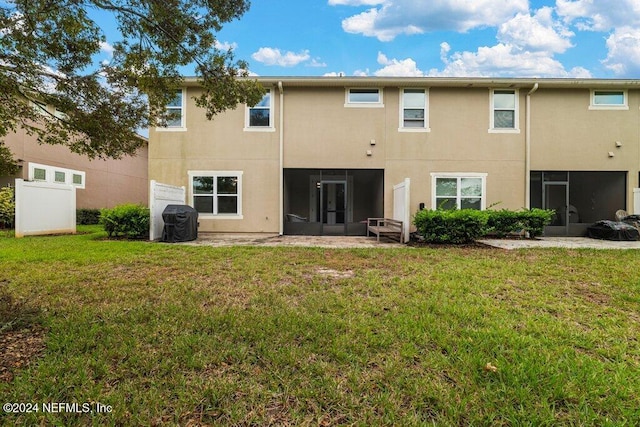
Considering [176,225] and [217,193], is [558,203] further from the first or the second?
[176,225]

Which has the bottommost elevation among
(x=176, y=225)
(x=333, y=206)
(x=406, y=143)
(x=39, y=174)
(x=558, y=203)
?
(x=176, y=225)

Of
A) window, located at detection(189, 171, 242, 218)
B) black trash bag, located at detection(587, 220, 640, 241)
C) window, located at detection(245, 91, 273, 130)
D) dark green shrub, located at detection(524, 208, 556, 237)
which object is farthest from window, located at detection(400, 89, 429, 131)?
black trash bag, located at detection(587, 220, 640, 241)

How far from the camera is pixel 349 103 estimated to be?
10898 millimetres

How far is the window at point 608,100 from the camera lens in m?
10.7

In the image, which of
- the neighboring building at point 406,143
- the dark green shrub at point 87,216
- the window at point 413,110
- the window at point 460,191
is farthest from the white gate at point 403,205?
the dark green shrub at point 87,216

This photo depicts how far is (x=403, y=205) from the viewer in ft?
31.4

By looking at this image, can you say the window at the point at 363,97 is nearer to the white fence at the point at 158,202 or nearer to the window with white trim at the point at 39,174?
the white fence at the point at 158,202

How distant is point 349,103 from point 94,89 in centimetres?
849

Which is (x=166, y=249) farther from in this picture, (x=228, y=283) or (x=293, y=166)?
(x=293, y=166)

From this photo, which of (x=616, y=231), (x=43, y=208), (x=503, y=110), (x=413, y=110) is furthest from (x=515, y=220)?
(x=43, y=208)

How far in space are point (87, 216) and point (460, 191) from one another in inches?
671

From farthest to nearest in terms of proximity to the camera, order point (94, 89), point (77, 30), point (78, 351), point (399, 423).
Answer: point (94, 89) < point (77, 30) < point (78, 351) < point (399, 423)

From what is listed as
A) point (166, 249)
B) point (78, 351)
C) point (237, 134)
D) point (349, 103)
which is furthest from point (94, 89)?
point (349, 103)

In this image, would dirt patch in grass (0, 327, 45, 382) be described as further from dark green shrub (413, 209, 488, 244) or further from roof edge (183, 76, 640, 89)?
roof edge (183, 76, 640, 89)
